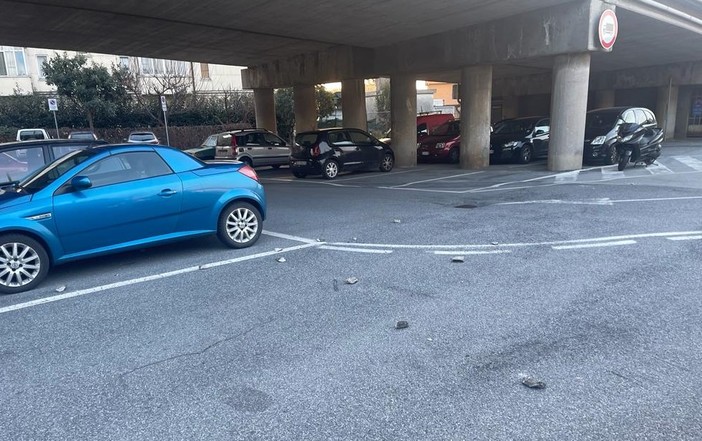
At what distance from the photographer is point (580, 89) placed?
1435cm

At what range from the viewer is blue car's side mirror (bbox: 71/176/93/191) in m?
5.89

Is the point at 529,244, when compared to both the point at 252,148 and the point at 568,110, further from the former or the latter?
the point at 252,148

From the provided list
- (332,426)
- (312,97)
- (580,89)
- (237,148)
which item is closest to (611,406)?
(332,426)

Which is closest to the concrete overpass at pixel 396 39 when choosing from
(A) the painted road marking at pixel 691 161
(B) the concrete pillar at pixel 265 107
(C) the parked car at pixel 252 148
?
(B) the concrete pillar at pixel 265 107

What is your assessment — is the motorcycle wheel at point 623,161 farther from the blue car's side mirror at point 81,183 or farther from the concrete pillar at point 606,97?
the concrete pillar at point 606,97

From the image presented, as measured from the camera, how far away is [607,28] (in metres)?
13.5

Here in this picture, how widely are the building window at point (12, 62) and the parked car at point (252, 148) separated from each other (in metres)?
24.4

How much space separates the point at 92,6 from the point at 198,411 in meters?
13.2

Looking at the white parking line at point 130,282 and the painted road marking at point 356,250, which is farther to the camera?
the painted road marking at point 356,250

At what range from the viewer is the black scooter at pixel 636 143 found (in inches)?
589

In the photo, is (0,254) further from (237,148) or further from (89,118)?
(89,118)

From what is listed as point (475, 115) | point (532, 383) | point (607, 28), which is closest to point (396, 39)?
point (475, 115)

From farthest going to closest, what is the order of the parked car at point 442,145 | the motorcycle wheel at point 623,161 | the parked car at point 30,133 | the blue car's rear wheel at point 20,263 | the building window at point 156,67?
the building window at point 156,67 < the parked car at point 30,133 < the parked car at point 442,145 < the motorcycle wheel at point 623,161 < the blue car's rear wheel at point 20,263

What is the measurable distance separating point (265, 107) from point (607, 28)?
17.8 meters
